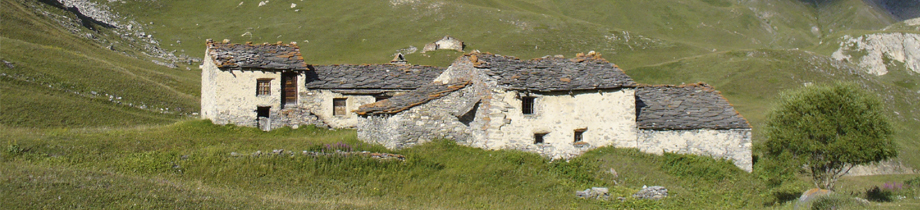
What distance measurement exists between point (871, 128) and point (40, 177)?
22984 millimetres

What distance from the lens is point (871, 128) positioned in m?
19.4

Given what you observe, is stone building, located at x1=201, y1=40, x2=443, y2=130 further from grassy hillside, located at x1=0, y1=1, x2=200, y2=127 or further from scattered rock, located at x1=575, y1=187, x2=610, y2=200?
scattered rock, located at x1=575, y1=187, x2=610, y2=200

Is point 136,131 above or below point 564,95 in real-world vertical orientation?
below

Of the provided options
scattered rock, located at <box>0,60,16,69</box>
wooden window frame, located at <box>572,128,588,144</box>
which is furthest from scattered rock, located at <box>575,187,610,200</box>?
scattered rock, located at <box>0,60,16,69</box>

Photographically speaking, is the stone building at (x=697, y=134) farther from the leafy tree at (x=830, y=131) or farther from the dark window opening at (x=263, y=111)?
the dark window opening at (x=263, y=111)

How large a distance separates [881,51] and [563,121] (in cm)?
9168

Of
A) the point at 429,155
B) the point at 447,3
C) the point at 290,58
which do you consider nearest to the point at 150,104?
the point at 290,58

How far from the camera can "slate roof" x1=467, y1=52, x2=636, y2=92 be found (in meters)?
22.9

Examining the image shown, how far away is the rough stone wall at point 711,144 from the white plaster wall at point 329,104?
526 inches

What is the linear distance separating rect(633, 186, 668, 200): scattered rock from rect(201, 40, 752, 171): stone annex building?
451 cm

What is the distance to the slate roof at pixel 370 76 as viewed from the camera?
29.4m

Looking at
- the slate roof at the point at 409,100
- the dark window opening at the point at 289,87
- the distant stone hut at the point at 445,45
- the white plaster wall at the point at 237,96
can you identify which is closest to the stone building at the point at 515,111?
the slate roof at the point at 409,100

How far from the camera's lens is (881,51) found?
92.7 meters

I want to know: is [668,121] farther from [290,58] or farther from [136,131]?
[136,131]
